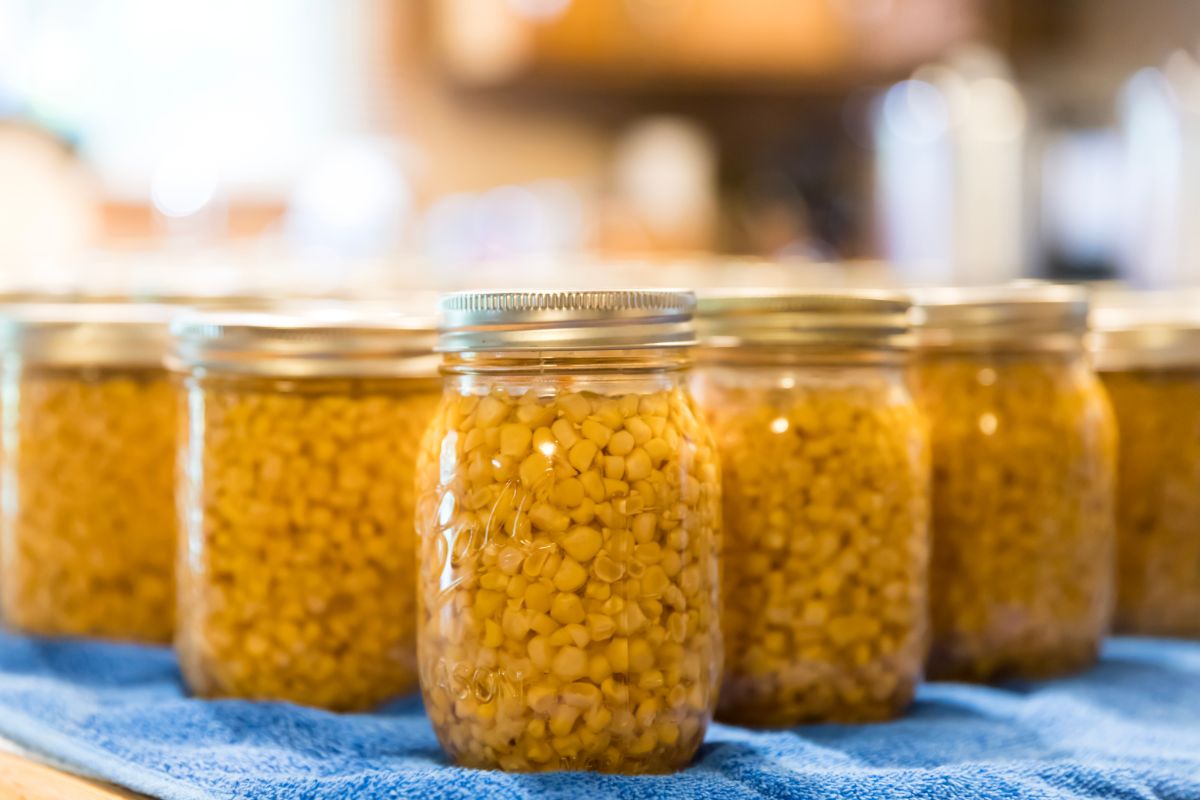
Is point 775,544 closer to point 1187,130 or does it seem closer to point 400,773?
point 400,773

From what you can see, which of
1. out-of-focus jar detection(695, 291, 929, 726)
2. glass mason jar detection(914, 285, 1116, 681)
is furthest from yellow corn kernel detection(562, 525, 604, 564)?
glass mason jar detection(914, 285, 1116, 681)

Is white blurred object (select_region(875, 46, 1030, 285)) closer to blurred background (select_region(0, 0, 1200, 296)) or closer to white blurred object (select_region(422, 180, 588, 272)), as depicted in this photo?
blurred background (select_region(0, 0, 1200, 296))

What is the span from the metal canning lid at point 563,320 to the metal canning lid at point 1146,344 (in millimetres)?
380

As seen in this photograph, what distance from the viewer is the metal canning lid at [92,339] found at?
0.82m

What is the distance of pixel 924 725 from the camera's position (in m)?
0.66

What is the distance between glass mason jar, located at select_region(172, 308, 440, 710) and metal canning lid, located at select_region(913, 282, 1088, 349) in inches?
11.6

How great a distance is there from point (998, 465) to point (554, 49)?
264 cm

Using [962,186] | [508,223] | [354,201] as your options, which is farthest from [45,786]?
[354,201]

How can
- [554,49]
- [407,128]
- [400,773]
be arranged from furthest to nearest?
[407,128] → [554,49] → [400,773]

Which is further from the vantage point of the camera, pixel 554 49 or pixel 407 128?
pixel 407 128

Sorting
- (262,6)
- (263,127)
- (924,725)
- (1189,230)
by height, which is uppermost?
(262,6)

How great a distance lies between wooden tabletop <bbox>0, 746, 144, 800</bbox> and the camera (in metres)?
0.56

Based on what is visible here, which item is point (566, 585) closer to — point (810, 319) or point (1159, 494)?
point (810, 319)

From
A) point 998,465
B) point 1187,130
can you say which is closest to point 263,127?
point 1187,130
